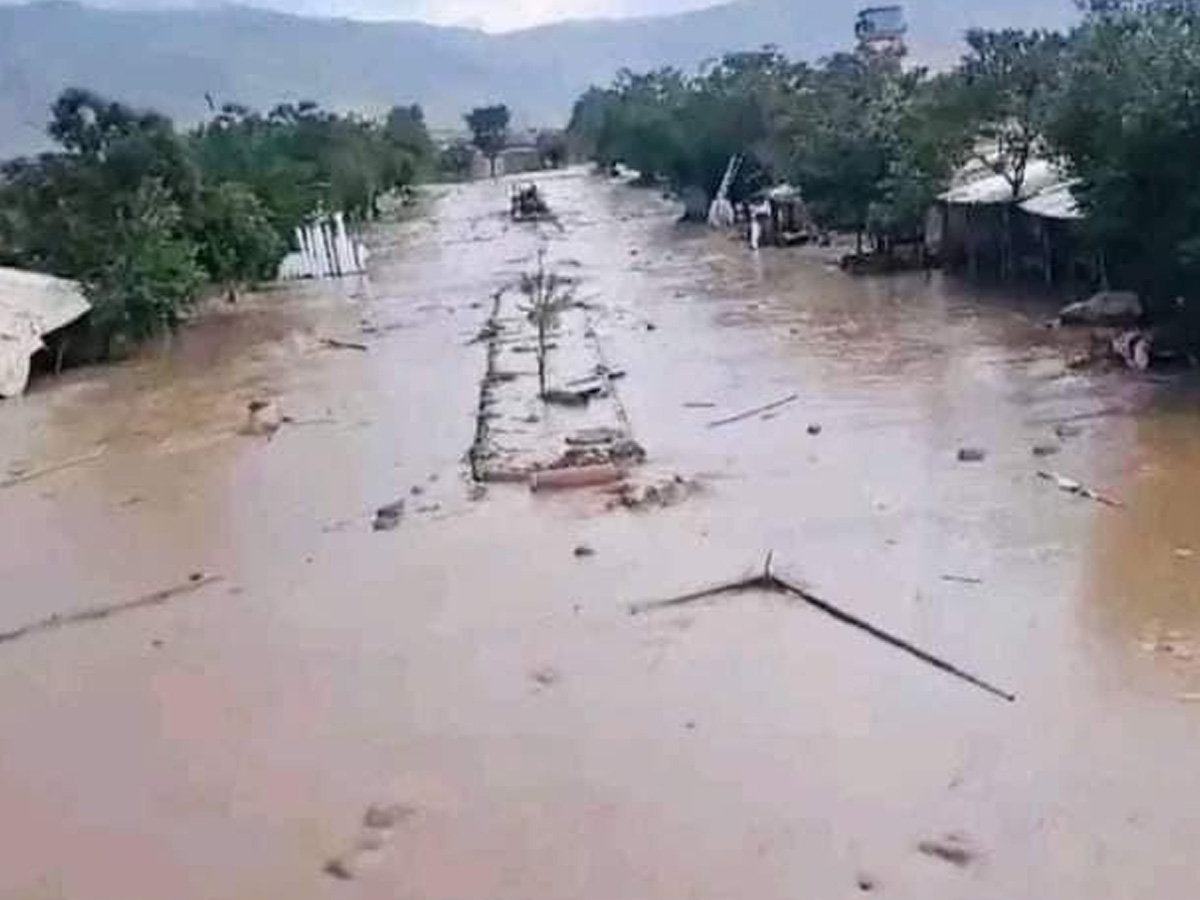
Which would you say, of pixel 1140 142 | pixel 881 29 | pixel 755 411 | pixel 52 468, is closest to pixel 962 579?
pixel 755 411

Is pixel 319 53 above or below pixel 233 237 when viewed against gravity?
above

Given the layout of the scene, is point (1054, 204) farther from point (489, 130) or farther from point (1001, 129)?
point (489, 130)

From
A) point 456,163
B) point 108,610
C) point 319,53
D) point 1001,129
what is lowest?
point 456,163

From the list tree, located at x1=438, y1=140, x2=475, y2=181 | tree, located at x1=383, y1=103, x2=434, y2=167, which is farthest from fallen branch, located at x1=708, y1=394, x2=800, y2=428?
tree, located at x1=438, y1=140, x2=475, y2=181

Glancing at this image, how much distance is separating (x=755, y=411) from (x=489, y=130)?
240 ft

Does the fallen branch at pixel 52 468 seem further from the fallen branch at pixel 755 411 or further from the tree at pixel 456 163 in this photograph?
the tree at pixel 456 163

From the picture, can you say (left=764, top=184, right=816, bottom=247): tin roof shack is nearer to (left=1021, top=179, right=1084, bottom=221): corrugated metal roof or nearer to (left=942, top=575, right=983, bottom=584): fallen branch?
(left=1021, top=179, right=1084, bottom=221): corrugated metal roof

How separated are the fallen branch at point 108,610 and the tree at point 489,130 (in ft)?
246

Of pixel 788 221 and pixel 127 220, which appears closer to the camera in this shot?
pixel 127 220

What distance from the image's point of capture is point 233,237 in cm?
2877

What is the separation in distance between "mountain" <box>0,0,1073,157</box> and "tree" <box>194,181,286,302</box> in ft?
301

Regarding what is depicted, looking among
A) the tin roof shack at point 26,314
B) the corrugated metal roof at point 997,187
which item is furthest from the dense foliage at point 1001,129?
the tin roof shack at point 26,314

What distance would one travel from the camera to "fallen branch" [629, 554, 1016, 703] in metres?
9.00

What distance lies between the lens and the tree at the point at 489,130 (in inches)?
3406
